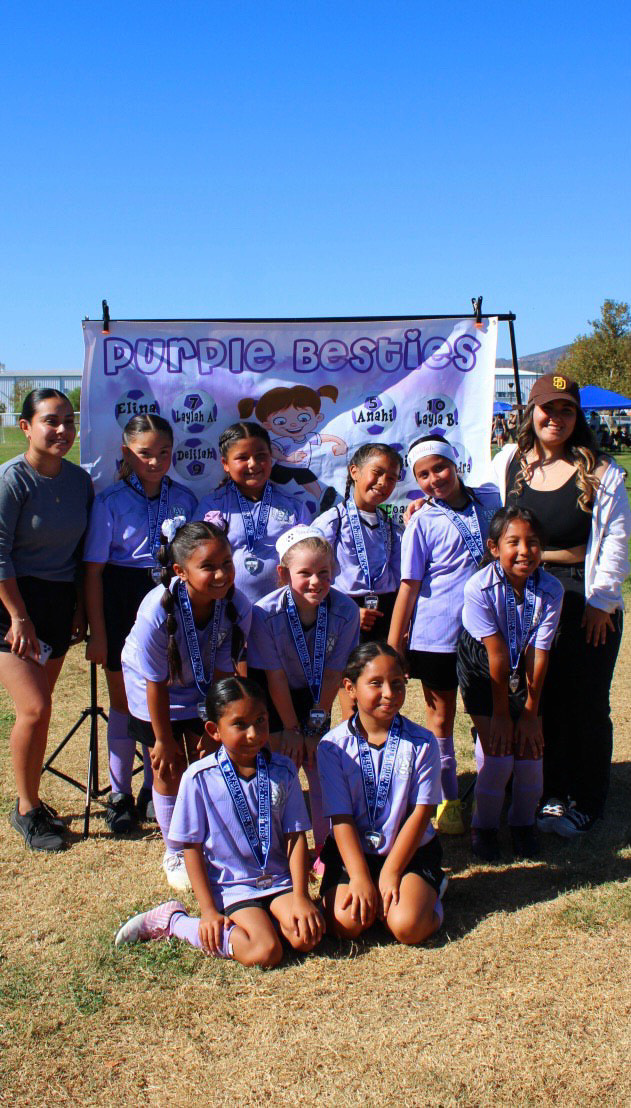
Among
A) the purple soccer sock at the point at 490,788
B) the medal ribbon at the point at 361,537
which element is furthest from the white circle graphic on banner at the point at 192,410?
the purple soccer sock at the point at 490,788

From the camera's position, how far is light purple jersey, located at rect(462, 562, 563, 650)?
411cm

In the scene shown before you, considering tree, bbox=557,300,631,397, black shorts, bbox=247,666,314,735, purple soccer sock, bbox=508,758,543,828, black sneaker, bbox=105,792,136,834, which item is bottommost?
black sneaker, bbox=105,792,136,834

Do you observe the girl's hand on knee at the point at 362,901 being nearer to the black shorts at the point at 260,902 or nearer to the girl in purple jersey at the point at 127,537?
the black shorts at the point at 260,902

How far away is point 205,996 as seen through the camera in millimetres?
3107

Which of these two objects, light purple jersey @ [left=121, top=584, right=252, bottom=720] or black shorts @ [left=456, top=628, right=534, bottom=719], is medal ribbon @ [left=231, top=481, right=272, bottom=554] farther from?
black shorts @ [left=456, top=628, right=534, bottom=719]

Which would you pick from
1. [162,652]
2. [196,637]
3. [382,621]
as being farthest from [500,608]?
[162,652]

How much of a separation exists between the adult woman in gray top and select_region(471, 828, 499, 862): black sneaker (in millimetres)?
1924

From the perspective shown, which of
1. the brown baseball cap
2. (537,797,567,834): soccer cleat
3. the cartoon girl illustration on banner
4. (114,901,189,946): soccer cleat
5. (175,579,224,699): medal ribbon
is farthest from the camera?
the cartoon girl illustration on banner

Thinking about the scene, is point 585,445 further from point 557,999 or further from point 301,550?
point 557,999

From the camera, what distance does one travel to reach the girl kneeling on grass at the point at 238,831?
3447mm

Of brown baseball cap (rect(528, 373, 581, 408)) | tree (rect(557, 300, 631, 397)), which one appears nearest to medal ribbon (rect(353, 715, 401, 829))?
brown baseball cap (rect(528, 373, 581, 408))

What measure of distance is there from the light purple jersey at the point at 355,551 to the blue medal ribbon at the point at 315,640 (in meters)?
0.46

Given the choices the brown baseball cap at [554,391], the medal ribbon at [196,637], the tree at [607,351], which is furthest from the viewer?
the tree at [607,351]

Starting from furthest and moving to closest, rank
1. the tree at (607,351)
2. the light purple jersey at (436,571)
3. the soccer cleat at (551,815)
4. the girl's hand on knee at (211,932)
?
1. the tree at (607,351)
2. the soccer cleat at (551,815)
3. the light purple jersey at (436,571)
4. the girl's hand on knee at (211,932)
